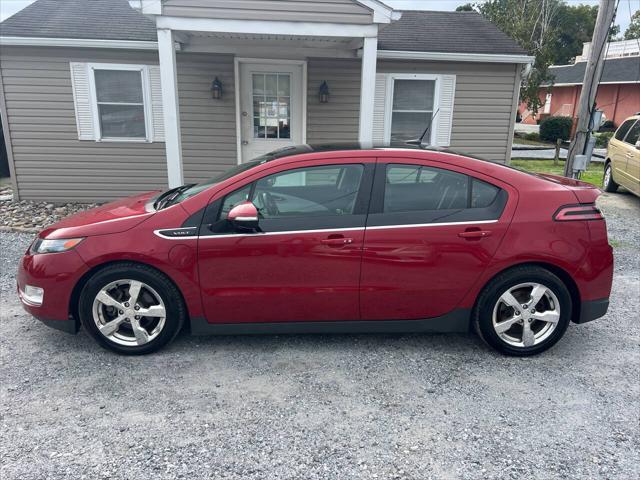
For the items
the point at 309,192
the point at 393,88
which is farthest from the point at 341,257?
the point at 393,88

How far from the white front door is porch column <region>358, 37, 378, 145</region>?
2068 mm

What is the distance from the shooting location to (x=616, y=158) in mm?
9594

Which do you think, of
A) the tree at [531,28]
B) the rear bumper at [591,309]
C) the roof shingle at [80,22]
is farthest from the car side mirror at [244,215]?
the tree at [531,28]

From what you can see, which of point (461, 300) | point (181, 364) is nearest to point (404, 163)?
point (461, 300)

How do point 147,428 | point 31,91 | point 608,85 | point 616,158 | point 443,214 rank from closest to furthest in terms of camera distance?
1. point 147,428
2. point 443,214
3. point 31,91
4. point 616,158
5. point 608,85

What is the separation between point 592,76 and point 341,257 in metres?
5.42

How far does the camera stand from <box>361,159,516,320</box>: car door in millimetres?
3324

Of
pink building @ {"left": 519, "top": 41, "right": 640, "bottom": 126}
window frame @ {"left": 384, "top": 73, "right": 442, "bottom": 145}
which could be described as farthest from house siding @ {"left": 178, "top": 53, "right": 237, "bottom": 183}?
pink building @ {"left": 519, "top": 41, "right": 640, "bottom": 126}

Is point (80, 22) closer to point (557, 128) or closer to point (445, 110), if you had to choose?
point (445, 110)

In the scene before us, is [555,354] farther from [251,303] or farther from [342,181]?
[251,303]

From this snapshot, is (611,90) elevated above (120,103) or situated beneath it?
elevated above

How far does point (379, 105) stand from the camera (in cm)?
859

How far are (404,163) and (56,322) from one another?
2.68 meters

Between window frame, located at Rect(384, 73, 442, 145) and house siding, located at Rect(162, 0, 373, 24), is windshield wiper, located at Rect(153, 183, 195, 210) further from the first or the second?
window frame, located at Rect(384, 73, 442, 145)
